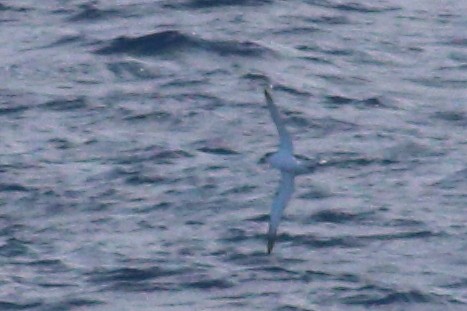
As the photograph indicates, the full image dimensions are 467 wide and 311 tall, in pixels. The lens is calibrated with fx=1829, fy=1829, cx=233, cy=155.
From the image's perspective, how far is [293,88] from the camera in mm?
28609

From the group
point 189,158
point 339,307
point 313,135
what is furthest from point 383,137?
point 339,307

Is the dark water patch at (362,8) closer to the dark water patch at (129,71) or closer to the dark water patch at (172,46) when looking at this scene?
the dark water patch at (172,46)

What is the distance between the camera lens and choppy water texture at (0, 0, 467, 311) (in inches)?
893

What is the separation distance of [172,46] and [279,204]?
1026 centimetres

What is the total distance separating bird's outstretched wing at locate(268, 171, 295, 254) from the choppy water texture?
1.93 meters

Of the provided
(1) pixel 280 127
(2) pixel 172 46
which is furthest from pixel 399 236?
(2) pixel 172 46

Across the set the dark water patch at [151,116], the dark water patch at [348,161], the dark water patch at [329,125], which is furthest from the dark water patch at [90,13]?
the dark water patch at [348,161]

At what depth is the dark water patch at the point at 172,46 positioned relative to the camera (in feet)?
98.4

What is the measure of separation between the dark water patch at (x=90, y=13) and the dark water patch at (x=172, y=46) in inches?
62.1

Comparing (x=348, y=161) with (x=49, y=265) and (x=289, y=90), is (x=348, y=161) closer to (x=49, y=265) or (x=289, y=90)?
(x=289, y=90)

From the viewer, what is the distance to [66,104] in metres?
27.7

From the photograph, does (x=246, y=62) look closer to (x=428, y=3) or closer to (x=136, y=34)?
(x=136, y=34)

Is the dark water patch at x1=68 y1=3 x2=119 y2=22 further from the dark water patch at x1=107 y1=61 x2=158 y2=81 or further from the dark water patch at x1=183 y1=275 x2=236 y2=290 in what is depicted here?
the dark water patch at x1=183 y1=275 x2=236 y2=290

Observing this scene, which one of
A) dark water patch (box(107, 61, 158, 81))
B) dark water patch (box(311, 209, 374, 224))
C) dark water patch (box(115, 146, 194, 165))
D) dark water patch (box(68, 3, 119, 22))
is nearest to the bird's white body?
dark water patch (box(311, 209, 374, 224))
